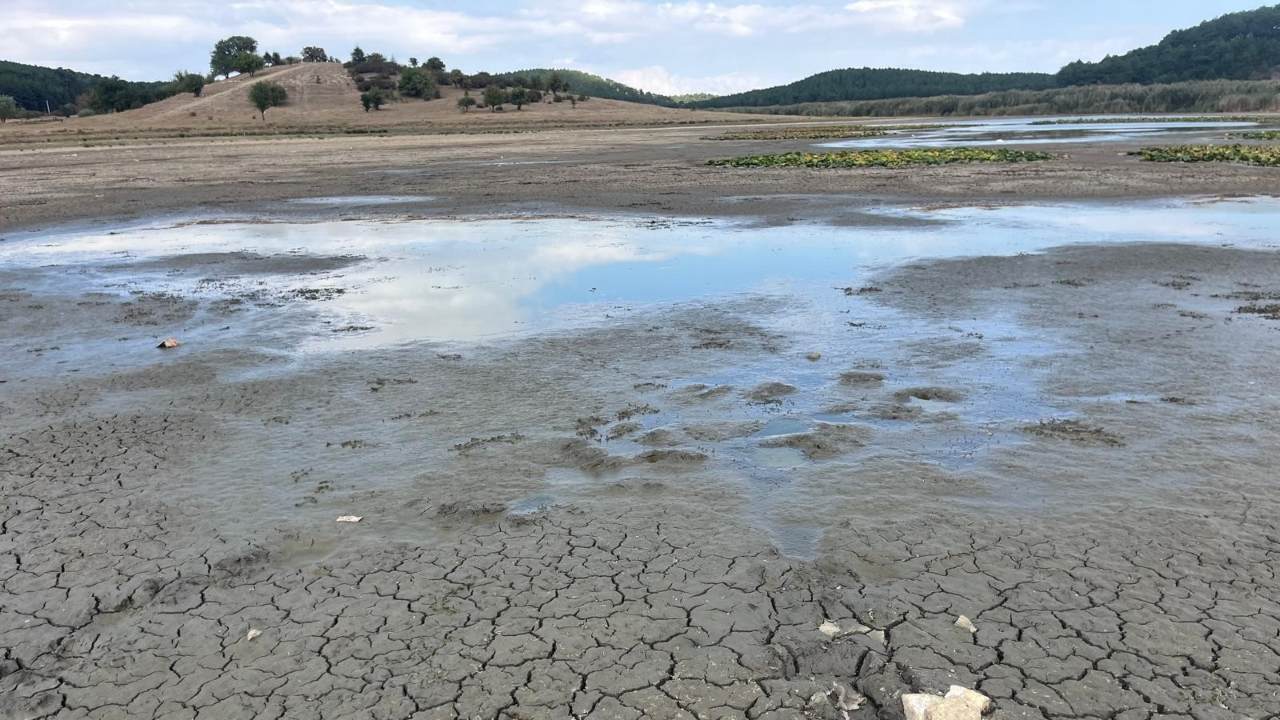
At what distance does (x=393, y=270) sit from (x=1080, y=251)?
12.1 metres

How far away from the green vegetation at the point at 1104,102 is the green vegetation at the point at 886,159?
89.0 meters

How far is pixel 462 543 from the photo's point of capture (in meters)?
5.68

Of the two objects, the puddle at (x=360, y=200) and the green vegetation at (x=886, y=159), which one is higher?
the green vegetation at (x=886, y=159)

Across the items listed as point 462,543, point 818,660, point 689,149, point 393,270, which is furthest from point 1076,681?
point 689,149

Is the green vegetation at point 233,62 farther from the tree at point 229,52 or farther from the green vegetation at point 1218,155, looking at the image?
the green vegetation at point 1218,155

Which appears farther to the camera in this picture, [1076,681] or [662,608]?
[662,608]

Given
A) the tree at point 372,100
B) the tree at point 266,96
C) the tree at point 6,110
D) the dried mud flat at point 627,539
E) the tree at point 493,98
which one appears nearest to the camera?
the dried mud flat at point 627,539

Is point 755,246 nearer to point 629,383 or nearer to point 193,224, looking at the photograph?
point 629,383

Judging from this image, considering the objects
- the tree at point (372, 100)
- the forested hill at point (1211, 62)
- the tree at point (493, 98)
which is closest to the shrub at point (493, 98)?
the tree at point (493, 98)

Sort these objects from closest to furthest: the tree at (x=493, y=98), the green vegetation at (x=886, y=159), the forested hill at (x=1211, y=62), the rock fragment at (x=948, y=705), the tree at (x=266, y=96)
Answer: the rock fragment at (x=948, y=705) → the green vegetation at (x=886, y=159) → the tree at (x=266, y=96) → the tree at (x=493, y=98) → the forested hill at (x=1211, y=62)

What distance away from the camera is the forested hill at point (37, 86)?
154125 millimetres

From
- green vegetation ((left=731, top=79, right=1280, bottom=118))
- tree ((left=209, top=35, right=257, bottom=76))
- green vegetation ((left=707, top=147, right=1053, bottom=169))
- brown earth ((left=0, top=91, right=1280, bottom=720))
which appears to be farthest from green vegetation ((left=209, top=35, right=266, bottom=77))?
brown earth ((left=0, top=91, right=1280, bottom=720))

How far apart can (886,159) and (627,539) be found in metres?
34.4

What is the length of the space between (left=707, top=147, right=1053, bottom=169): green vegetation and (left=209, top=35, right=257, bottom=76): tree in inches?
5156
